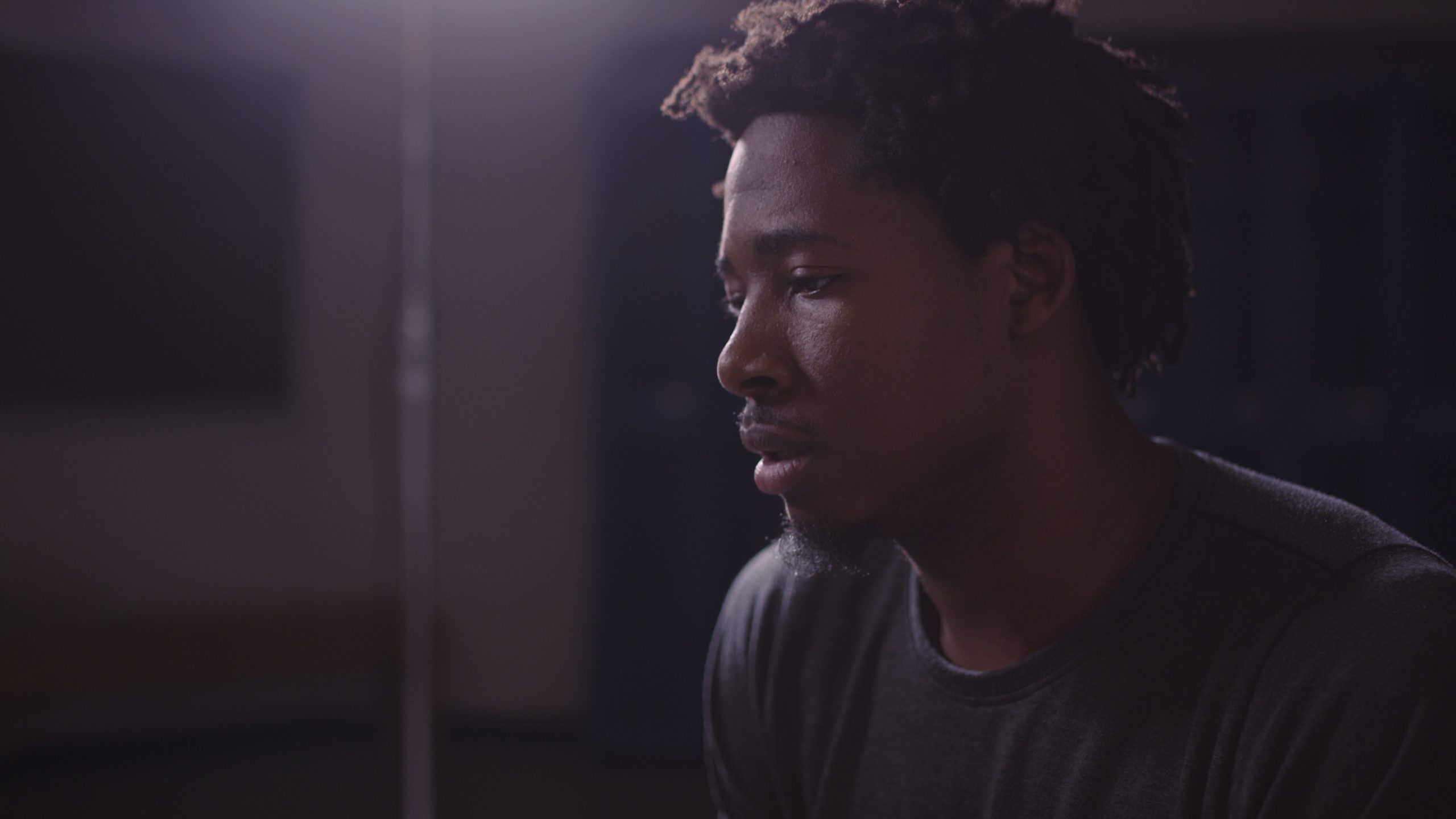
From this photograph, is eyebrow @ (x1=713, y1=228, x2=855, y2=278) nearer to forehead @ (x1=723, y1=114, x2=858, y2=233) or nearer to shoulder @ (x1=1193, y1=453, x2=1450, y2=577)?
forehead @ (x1=723, y1=114, x2=858, y2=233)

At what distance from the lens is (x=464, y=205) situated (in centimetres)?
276

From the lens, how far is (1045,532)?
76 centimetres

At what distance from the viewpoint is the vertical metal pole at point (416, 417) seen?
2.27m

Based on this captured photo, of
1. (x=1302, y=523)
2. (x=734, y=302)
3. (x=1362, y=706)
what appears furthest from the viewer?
(x=734, y=302)

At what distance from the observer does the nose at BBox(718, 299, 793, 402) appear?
30.0 inches

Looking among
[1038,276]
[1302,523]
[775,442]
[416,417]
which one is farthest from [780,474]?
[416,417]

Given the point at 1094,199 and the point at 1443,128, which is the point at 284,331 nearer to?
the point at 1094,199

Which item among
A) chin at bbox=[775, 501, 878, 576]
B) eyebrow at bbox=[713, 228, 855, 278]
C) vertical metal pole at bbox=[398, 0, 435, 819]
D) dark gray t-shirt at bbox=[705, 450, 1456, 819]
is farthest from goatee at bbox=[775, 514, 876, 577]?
vertical metal pole at bbox=[398, 0, 435, 819]

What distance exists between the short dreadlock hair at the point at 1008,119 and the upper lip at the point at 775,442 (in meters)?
0.20

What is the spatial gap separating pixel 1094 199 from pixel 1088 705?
0.39m

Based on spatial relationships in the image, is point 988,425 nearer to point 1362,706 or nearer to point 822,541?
point 822,541

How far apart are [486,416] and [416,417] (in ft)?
1.24

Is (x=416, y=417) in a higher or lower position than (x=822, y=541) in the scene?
lower

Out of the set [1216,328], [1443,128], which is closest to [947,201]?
[1216,328]
